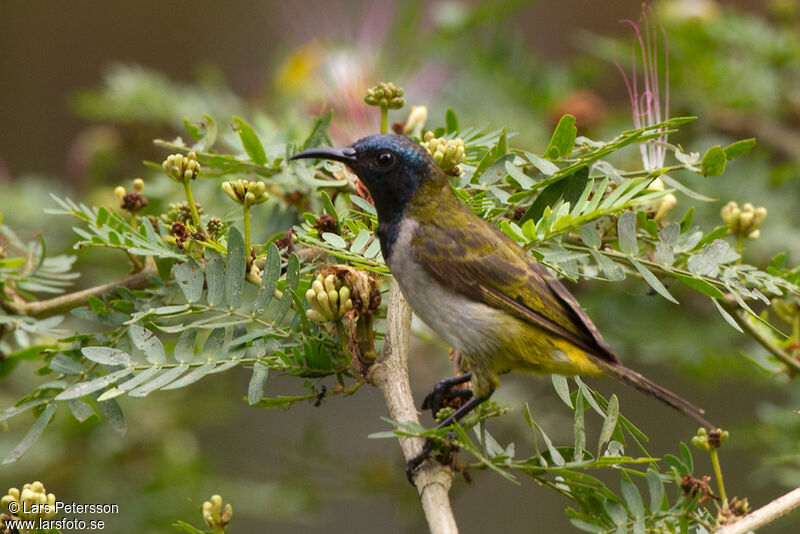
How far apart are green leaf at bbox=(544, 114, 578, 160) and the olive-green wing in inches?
8.2

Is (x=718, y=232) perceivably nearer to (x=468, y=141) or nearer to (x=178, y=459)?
(x=468, y=141)

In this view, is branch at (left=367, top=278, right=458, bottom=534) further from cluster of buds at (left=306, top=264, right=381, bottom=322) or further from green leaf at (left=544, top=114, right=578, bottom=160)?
green leaf at (left=544, top=114, right=578, bottom=160)

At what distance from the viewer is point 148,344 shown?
1715 millimetres

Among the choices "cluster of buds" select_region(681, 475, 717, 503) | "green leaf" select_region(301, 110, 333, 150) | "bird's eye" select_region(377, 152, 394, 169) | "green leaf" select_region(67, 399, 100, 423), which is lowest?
"cluster of buds" select_region(681, 475, 717, 503)

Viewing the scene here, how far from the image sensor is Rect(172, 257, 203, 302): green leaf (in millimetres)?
1779

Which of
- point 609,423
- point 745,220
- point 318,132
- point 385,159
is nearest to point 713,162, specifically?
point 745,220

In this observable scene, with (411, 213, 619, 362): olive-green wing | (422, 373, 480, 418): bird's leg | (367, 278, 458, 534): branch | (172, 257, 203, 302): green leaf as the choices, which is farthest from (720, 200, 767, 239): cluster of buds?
(172, 257, 203, 302): green leaf

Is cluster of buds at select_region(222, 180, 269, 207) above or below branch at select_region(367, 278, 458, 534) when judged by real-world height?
above

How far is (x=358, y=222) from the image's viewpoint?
191 centimetres

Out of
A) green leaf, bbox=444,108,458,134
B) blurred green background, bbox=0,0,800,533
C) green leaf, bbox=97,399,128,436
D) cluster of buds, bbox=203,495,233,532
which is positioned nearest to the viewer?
cluster of buds, bbox=203,495,233,532

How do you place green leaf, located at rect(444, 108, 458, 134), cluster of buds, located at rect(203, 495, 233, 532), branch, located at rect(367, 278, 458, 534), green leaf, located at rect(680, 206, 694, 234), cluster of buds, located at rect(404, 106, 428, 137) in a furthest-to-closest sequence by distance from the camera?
1. cluster of buds, located at rect(404, 106, 428, 137)
2. green leaf, located at rect(444, 108, 458, 134)
3. green leaf, located at rect(680, 206, 694, 234)
4. cluster of buds, located at rect(203, 495, 233, 532)
5. branch, located at rect(367, 278, 458, 534)

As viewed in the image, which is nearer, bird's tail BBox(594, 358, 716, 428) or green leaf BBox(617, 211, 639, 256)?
bird's tail BBox(594, 358, 716, 428)

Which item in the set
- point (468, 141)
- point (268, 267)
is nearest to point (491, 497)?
point (468, 141)

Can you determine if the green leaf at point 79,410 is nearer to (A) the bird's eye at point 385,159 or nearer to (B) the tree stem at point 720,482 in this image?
(A) the bird's eye at point 385,159
